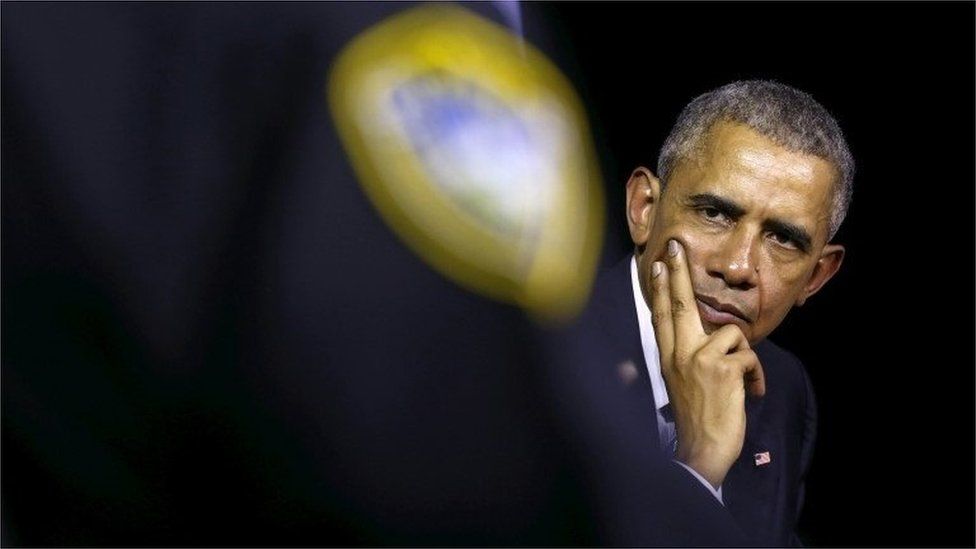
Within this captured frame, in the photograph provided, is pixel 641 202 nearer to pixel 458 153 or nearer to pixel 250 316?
pixel 458 153

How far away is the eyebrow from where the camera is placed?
118 cm

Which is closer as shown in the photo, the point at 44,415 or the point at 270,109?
the point at 270,109

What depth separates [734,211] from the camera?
118cm

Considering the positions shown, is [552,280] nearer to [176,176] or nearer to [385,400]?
[385,400]

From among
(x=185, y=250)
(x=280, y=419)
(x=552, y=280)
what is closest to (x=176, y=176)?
(x=185, y=250)

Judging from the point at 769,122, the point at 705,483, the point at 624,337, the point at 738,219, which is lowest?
the point at 705,483

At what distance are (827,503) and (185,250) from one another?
915 millimetres

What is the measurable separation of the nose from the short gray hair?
0.36 feet

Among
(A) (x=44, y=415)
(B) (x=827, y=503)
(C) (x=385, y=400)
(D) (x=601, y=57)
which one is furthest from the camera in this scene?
(B) (x=827, y=503)

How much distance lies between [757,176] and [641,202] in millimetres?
138

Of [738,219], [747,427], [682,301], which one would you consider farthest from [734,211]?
[747,427]

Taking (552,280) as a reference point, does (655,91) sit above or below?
above

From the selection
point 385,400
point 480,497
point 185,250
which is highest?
point 185,250

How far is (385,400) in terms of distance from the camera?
79cm
